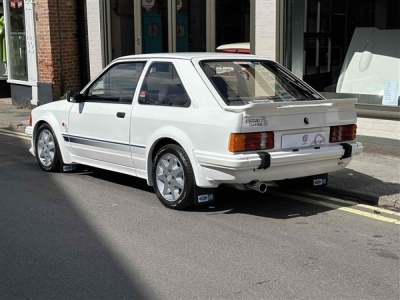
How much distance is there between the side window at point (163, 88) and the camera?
642 cm

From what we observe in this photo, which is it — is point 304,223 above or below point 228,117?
below

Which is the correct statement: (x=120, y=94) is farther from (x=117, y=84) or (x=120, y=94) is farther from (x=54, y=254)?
(x=54, y=254)

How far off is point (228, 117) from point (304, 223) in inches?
54.0

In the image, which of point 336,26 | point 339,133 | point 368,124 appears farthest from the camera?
point 336,26

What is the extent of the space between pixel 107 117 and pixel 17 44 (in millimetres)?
10791

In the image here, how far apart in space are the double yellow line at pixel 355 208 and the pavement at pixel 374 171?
161 mm

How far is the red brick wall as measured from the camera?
49.1ft

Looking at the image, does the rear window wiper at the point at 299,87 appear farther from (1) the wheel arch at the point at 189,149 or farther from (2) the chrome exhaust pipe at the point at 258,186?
(1) the wheel arch at the point at 189,149

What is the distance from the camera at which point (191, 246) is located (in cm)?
533

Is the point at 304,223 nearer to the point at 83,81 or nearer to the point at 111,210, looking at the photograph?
the point at 111,210

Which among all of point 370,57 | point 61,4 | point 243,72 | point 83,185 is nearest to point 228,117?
point 243,72

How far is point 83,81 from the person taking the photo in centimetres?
1588

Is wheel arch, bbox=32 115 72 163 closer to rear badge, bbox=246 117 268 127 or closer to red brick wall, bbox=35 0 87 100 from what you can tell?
rear badge, bbox=246 117 268 127

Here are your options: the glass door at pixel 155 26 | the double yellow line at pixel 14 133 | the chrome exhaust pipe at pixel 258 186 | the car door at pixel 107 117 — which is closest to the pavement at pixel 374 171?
the chrome exhaust pipe at pixel 258 186
